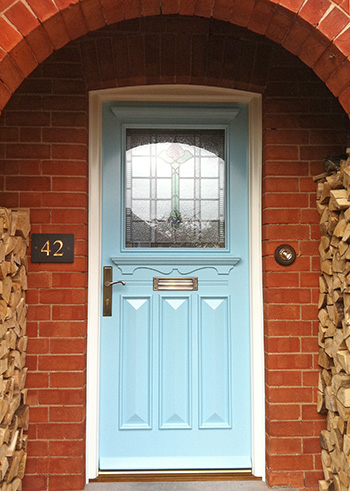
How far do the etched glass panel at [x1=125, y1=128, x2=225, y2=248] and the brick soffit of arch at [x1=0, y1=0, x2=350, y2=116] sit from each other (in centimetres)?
83

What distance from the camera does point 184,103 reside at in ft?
7.93

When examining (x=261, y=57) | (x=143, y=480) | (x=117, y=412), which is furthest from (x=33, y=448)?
(x=261, y=57)

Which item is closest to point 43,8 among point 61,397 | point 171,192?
point 171,192

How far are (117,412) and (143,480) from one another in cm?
40

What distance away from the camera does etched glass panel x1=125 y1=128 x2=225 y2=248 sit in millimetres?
2446

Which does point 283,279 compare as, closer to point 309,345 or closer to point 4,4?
point 309,345

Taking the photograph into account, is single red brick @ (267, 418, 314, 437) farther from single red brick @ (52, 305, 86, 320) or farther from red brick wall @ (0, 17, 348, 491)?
single red brick @ (52, 305, 86, 320)

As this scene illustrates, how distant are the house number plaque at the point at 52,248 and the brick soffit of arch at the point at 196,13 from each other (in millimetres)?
810

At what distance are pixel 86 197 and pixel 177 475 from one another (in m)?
1.72

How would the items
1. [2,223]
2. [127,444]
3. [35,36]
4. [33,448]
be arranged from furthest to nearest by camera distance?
[127,444]
[33,448]
[2,223]
[35,36]

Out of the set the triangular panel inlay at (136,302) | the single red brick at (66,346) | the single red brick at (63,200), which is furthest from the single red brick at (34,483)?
the single red brick at (63,200)

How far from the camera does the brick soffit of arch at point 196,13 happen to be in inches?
61.2

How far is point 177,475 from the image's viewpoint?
89.3 inches

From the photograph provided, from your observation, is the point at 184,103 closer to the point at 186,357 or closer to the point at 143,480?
the point at 186,357
